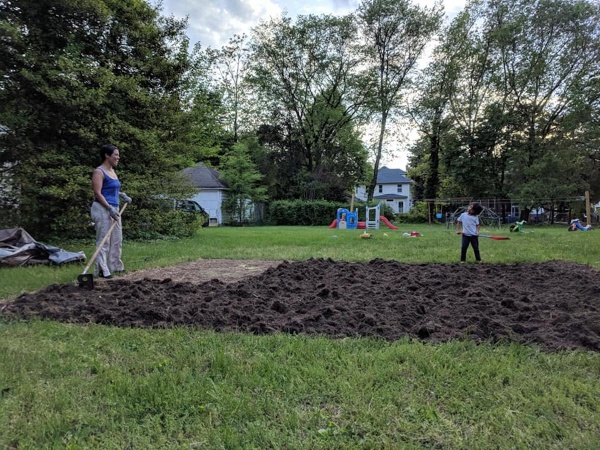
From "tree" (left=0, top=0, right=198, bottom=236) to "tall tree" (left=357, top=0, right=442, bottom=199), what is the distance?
23.0m

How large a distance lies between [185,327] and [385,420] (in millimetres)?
2015

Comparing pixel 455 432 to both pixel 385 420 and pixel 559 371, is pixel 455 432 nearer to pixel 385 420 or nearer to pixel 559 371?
pixel 385 420

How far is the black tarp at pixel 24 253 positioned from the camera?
647 centimetres

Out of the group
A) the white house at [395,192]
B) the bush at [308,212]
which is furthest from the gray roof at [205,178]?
the white house at [395,192]

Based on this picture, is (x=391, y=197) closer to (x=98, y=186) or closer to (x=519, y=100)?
(x=519, y=100)

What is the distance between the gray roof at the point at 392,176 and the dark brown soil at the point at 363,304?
1961 inches

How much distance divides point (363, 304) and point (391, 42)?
104ft

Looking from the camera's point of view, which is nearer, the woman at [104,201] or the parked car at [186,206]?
the woman at [104,201]

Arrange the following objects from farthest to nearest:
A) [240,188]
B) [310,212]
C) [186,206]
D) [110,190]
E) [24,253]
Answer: [240,188]
[310,212]
[186,206]
[24,253]
[110,190]

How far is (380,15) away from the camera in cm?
2980

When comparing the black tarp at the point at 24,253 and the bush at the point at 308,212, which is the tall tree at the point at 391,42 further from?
the black tarp at the point at 24,253

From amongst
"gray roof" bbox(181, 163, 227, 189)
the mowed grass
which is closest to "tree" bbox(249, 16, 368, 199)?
"gray roof" bbox(181, 163, 227, 189)

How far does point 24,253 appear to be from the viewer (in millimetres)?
6590

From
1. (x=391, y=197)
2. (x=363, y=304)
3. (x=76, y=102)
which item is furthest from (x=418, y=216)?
(x=363, y=304)
